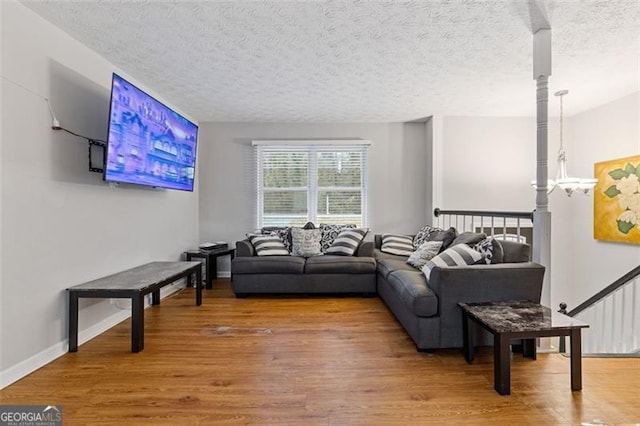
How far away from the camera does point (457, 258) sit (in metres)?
2.63

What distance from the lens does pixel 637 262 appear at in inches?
143

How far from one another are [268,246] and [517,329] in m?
2.88

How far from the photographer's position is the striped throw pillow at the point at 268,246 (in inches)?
158

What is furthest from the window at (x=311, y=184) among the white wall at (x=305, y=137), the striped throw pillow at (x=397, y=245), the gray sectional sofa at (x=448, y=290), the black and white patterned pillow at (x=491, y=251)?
the black and white patterned pillow at (x=491, y=251)

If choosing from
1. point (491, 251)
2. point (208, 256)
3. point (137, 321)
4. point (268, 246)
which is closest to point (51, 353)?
point (137, 321)

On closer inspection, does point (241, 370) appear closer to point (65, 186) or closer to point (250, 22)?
point (65, 186)

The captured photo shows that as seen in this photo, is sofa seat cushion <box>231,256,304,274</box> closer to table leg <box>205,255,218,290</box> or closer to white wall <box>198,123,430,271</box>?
table leg <box>205,255,218,290</box>

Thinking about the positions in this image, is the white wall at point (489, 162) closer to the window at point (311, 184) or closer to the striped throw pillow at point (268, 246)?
the window at point (311, 184)

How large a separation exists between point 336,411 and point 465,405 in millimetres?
722

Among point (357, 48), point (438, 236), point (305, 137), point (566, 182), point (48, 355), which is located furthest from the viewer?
point (305, 137)

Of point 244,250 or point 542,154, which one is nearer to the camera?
point 542,154

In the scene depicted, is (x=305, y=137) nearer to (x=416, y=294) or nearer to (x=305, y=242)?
(x=305, y=242)

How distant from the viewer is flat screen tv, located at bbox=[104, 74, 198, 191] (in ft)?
8.18

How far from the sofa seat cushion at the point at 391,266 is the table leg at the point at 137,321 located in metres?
2.25
